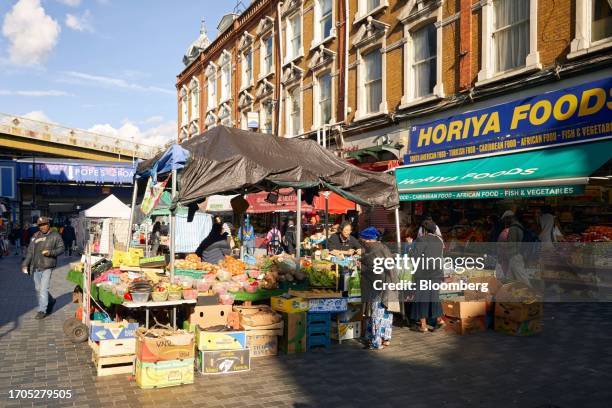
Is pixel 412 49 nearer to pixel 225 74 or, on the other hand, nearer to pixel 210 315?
pixel 210 315

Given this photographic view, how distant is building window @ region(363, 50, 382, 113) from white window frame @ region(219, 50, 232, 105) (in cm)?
1406


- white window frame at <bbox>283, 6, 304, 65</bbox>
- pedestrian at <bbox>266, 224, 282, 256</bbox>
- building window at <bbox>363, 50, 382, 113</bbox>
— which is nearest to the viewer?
building window at <bbox>363, 50, 382, 113</bbox>

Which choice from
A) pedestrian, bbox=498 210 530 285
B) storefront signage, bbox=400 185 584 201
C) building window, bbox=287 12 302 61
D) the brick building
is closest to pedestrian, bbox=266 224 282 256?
the brick building

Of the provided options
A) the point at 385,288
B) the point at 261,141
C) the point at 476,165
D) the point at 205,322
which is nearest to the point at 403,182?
the point at 476,165

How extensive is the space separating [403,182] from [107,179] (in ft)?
98.2

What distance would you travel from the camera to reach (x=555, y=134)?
39.1 ft

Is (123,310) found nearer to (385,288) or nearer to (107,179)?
(385,288)

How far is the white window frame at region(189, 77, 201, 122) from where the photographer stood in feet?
121

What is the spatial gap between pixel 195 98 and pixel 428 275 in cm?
3211

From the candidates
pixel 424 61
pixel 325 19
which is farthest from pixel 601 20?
pixel 325 19

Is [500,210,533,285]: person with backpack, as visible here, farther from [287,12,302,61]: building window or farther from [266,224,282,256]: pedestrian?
[287,12,302,61]: building window

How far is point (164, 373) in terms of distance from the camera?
19.7 feet

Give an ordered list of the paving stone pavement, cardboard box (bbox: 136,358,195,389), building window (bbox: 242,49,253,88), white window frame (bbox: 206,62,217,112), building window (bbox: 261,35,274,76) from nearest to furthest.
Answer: the paving stone pavement, cardboard box (bbox: 136,358,195,389), building window (bbox: 261,35,274,76), building window (bbox: 242,49,253,88), white window frame (bbox: 206,62,217,112)

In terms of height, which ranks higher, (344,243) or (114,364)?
(344,243)
